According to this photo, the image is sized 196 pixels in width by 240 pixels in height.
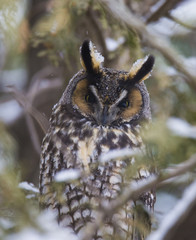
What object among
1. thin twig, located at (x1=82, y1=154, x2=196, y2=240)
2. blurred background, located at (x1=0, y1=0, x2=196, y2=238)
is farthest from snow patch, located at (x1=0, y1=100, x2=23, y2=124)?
thin twig, located at (x1=82, y1=154, x2=196, y2=240)

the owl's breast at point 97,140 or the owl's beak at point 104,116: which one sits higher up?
the owl's beak at point 104,116

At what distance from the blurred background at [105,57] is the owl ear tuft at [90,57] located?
178 millimetres

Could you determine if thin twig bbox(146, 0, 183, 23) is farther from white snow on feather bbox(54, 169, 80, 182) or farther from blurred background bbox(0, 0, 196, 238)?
white snow on feather bbox(54, 169, 80, 182)

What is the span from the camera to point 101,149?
7.68 feet

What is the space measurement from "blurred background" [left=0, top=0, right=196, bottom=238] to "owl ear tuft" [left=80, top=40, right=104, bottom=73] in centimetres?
18

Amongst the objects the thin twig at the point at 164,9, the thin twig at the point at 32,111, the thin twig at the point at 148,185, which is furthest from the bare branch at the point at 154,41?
the thin twig at the point at 164,9

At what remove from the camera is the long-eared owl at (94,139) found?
2303 mm

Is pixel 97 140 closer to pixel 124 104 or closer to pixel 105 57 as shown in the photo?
pixel 124 104

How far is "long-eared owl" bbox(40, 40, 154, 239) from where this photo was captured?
2.30 m

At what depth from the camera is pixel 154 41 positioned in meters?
1.72

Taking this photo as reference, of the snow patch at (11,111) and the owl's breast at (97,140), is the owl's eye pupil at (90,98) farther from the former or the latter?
the snow patch at (11,111)

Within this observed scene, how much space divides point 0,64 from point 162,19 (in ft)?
4.15

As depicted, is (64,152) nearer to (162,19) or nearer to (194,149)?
(194,149)

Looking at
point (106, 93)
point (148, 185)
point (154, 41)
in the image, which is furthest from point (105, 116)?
point (148, 185)
